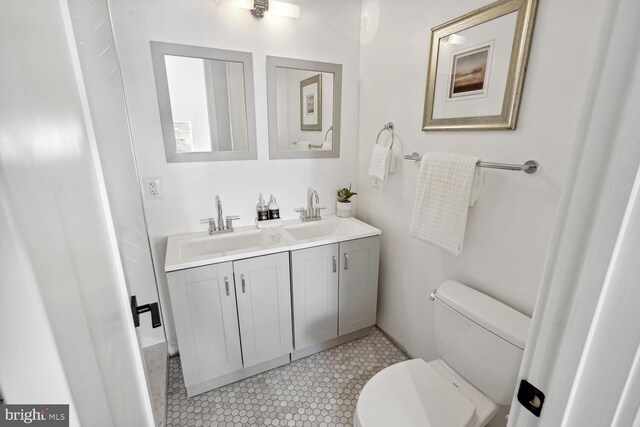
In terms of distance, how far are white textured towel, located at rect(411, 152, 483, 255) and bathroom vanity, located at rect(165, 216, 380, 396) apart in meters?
0.48

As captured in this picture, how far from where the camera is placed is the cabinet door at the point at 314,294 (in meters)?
1.69

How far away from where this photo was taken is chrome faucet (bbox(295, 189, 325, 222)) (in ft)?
6.91

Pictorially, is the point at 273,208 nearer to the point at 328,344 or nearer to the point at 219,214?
the point at 219,214

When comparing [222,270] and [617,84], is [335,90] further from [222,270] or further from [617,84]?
[617,84]

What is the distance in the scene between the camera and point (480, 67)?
1227 millimetres

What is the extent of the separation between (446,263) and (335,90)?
1428mm

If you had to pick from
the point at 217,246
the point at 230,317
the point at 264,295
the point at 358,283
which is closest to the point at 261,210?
the point at 217,246

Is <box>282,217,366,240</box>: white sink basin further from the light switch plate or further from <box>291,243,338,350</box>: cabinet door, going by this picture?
the light switch plate

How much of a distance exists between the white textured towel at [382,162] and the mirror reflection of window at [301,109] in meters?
0.40

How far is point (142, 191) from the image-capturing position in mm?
1647

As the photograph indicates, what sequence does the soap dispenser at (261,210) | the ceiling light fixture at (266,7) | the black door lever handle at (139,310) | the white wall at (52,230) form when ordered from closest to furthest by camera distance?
the white wall at (52,230)
the black door lever handle at (139,310)
the ceiling light fixture at (266,7)
the soap dispenser at (261,210)

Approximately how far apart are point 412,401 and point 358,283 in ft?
2.77

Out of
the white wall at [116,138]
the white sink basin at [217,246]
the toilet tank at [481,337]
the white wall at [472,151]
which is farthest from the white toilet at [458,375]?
the white wall at [116,138]

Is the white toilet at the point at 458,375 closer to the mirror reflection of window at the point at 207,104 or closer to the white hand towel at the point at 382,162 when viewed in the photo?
the white hand towel at the point at 382,162
